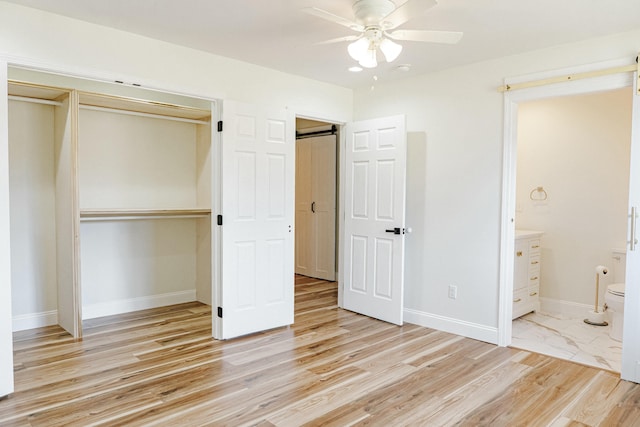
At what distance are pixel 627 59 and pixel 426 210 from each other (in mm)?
1935

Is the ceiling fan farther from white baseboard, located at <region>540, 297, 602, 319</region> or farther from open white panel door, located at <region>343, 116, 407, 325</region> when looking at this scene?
white baseboard, located at <region>540, 297, 602, 319</region>

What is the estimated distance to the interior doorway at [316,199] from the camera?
6320mm

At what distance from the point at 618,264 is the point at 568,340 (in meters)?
1.09

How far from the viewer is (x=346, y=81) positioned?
4484mm

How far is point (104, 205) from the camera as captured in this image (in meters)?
4.41

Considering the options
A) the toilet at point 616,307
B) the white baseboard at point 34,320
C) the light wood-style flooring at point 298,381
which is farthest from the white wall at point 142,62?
the toilet at point 616,307

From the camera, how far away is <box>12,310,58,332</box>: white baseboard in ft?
12.8

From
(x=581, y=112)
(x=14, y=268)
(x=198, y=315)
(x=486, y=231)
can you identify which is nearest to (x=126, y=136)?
(x=14, y=268)

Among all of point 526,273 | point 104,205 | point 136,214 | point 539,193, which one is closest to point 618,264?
point 526,273

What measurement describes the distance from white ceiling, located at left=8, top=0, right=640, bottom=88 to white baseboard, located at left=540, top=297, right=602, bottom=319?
2.74 m

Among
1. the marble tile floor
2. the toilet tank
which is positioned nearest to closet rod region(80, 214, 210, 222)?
the marble tile floor

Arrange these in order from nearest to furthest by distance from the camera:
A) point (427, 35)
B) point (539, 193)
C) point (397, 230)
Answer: point (427, 35) → point (397, 230) → point (539, 193)

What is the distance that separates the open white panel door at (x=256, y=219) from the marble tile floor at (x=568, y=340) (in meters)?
2.17

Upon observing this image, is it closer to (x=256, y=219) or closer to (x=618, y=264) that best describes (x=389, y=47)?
(x=256, y=219)
